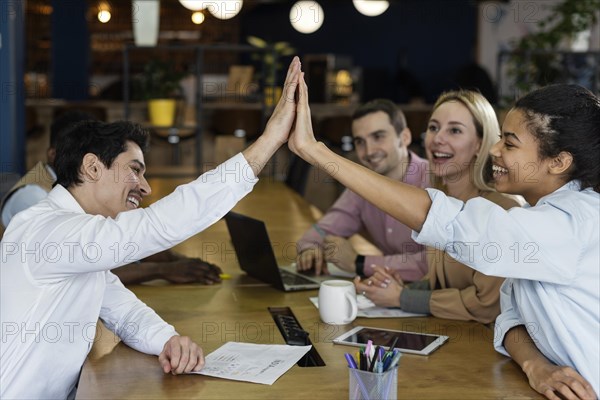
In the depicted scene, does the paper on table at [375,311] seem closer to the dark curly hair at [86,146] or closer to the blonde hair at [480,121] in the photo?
the blonde hair at [480,121]

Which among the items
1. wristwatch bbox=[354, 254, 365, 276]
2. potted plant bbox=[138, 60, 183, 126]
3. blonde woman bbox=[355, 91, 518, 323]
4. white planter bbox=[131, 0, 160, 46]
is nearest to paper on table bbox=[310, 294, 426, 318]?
blonde woman bbox=[355, 91, 518, 323]

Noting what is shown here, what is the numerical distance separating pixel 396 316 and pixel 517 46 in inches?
201

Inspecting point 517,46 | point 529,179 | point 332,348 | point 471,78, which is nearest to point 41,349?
point 332,348

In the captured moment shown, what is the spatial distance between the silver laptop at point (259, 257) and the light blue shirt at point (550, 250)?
2.84ft

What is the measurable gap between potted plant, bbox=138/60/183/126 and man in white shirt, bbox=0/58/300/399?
3.73 meters

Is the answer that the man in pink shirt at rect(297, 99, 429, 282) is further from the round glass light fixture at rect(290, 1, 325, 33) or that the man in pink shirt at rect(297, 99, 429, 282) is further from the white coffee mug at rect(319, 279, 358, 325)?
the round glass light fixture at rect(290, 1, 325, 33)

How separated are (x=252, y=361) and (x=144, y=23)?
188 inches

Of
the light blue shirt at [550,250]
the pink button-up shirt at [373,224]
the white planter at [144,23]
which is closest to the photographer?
the light blue shirt at [550,250]

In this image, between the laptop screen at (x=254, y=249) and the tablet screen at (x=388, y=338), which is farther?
the laptop screen at (x=254, y=249)

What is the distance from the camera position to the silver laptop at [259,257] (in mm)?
2375

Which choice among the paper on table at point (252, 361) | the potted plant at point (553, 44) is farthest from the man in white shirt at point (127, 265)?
the potted plant at point (553, 44)

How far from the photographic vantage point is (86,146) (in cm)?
187

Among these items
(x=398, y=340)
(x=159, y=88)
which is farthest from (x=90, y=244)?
(x=159, y=88)

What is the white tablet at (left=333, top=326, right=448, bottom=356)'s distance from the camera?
1.79m
